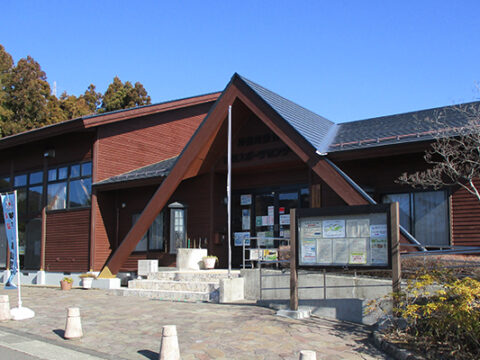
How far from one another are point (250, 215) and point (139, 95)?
28834 mm

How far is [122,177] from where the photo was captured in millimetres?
18828

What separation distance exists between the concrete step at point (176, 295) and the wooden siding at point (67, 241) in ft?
18.2

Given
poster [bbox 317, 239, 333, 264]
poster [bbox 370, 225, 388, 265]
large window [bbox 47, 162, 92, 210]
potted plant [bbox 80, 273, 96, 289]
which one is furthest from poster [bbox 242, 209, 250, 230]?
poster [bbox 370, 225, 388, 265]

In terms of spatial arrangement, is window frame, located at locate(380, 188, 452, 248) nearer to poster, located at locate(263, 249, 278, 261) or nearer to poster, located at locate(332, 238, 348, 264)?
poster, located at locate(263, 249, 278, 261)

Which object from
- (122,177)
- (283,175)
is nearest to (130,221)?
(122,177)

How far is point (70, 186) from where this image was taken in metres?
20.2

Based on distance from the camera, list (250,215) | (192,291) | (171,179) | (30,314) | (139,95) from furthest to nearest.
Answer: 1. (139,95)
2. (250,215)
3. (171,179)
4. (192,291)
5. (30,314)

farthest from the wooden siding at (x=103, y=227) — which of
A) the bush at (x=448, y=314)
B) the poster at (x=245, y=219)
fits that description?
the bush at (x=448, y=314)

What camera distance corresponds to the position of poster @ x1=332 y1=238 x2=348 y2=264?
8.98m

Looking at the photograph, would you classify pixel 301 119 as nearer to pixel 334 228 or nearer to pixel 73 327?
pixel 334 228

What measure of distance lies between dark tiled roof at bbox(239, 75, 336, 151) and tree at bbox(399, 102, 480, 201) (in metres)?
2.56

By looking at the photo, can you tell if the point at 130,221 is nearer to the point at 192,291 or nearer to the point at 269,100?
the point at 192,291

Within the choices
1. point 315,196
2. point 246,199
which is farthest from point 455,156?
point 246,199

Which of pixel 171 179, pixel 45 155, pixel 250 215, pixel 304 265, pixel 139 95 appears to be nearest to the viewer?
pixel 304 265
